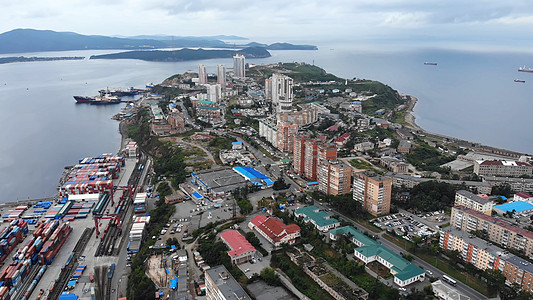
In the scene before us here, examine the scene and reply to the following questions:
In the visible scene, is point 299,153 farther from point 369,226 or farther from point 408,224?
point 408,224

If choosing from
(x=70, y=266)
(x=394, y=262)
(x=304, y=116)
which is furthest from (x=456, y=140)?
(x=70, y=266)

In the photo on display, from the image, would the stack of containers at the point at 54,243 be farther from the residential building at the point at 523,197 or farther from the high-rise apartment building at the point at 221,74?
the high-rise apartment building at the point at 221,74

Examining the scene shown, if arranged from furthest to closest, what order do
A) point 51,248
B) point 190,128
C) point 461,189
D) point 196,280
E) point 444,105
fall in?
point 444,105
point 190,128
point 461,189
point 51,248
point 196,280

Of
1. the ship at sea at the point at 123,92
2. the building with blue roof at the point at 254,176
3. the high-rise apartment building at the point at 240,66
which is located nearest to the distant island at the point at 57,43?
the high-rise apartment building at the point at 240,66

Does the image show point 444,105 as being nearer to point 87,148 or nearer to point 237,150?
point 237,150

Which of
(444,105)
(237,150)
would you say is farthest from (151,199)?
(444,105)

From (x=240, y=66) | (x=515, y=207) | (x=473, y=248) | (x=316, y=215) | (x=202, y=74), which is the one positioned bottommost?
(x=316, y=215)

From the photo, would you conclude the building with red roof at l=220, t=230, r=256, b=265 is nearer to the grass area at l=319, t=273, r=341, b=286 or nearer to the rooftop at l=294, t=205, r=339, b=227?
the grass area at l=319, t=273, r=341, b=286

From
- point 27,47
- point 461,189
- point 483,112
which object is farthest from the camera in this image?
point 27,47
